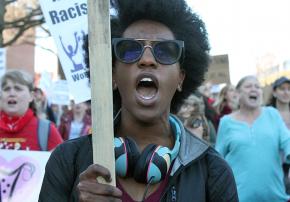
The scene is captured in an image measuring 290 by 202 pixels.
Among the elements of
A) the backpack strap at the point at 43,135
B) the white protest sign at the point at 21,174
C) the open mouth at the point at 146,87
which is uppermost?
the open mouth at the point at 146,87

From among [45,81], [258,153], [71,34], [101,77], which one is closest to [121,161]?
[101,77]

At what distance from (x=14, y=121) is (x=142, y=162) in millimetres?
2926

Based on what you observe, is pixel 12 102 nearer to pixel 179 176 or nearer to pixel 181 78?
pixel 181 78

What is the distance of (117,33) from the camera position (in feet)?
→ 8.38

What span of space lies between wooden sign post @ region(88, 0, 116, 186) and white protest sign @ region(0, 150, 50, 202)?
2953 mm

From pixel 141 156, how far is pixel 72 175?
0.26 metres

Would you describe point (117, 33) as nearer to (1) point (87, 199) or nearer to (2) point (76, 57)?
(1) point (87, 199)

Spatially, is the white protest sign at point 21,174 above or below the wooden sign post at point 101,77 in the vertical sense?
below

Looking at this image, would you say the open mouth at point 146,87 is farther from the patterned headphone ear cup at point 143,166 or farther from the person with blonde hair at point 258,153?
the person with blonde hair at point 258,153

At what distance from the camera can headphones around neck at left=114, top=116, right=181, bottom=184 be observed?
2234mm

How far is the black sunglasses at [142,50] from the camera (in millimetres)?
2271

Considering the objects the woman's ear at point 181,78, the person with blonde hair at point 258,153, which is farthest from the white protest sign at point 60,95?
the woman's ear at point 181,78

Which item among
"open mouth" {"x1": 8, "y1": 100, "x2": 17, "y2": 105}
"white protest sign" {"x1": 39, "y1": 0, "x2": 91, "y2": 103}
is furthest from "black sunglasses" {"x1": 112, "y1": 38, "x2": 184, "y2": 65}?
"open mouth" {"x1": 8, "y1": 100, "x2": 17, "y2": 105}

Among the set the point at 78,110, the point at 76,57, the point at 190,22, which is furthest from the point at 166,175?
the point at 78,110
